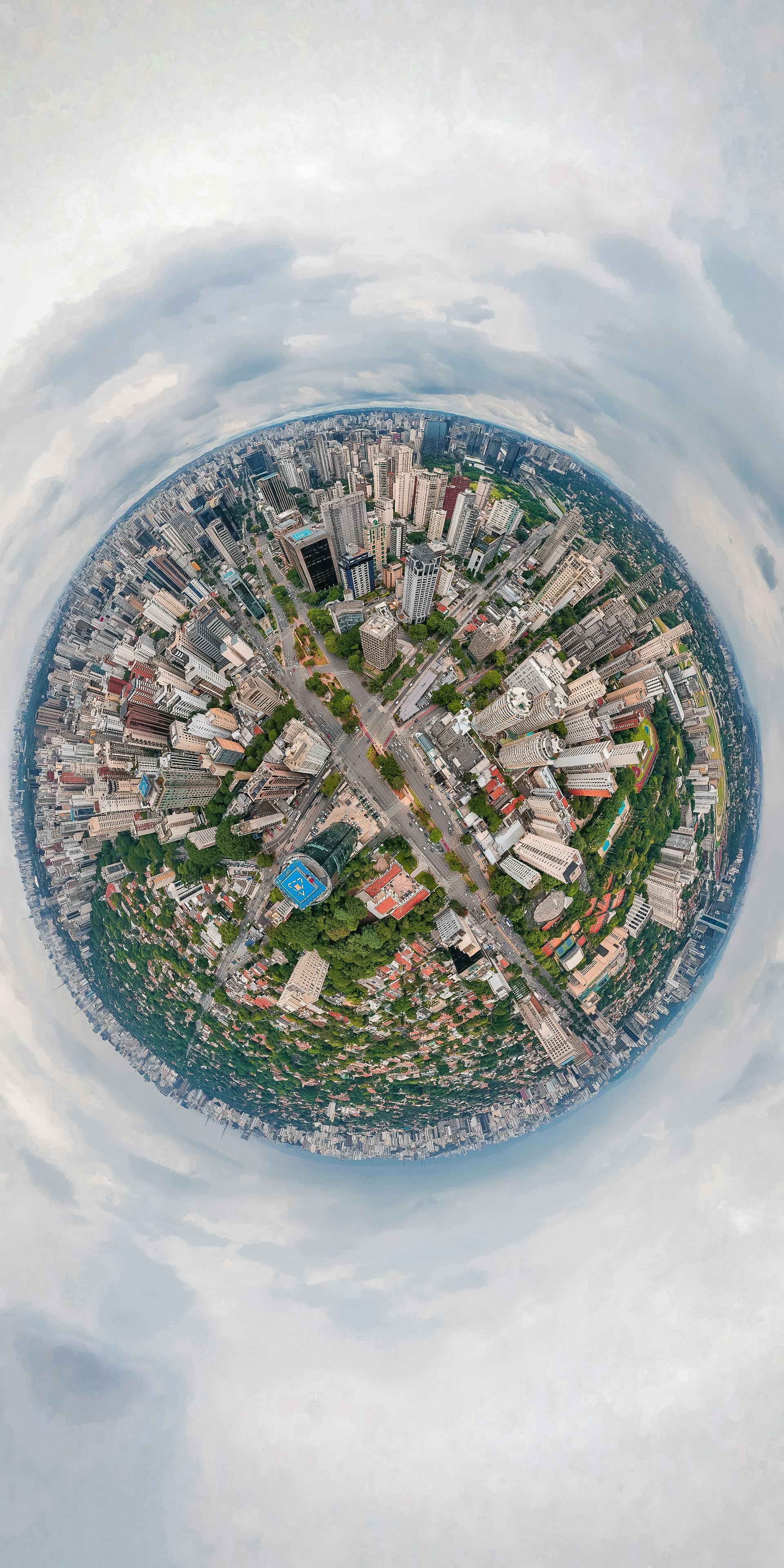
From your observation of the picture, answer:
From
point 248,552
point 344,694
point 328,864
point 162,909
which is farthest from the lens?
point 248,552

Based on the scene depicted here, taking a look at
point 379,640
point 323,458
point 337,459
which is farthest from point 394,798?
point 323,458

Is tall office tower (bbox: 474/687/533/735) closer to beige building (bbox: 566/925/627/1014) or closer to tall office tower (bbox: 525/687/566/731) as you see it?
tall office tower (bbox: 525/687/566/731)

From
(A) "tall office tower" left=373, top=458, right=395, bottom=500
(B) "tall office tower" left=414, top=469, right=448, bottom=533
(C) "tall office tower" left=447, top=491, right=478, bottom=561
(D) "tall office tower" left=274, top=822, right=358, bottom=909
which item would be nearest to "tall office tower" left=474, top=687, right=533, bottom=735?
(D) "tall office tower" left=274, top=822, right=358, bottom=909

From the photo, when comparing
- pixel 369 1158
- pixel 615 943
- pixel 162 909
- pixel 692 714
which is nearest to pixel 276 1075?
pixel 369 1158

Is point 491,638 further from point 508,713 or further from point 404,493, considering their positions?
point 404,493

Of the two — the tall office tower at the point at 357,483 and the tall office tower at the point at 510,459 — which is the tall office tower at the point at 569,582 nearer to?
the tall office tower at the point at 510,459

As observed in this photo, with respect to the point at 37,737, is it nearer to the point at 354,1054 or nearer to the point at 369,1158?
the point at 354,1054
